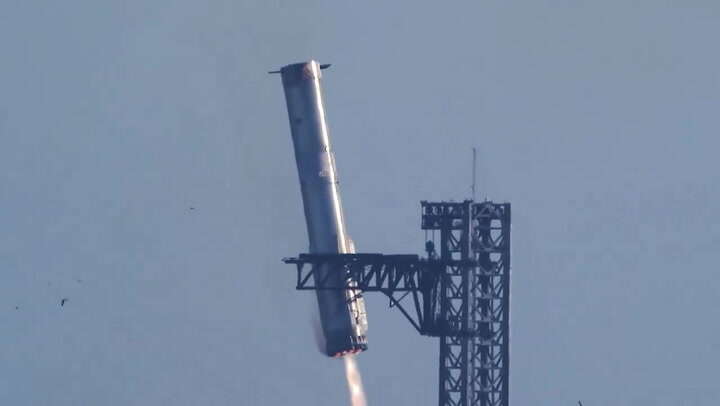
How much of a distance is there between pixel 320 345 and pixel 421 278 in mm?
4874

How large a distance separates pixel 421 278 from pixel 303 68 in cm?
952

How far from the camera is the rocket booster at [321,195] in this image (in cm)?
18312

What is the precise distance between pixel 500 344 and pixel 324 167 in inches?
557

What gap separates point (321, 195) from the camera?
184 meters

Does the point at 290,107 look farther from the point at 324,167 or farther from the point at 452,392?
the point at 452,392

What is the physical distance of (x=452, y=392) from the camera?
636 feet

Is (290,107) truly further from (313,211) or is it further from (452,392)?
(452,392)

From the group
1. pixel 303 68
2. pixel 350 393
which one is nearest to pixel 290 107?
pixel 303 68

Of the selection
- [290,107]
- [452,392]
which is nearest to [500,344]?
[452,392]

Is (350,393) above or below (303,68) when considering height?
below

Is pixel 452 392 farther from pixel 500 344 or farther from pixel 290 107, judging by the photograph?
pixel 290 107

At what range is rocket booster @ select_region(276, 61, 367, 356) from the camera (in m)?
183

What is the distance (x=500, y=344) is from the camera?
193 m

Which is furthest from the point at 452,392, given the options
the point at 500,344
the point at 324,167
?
the point at 324,167
